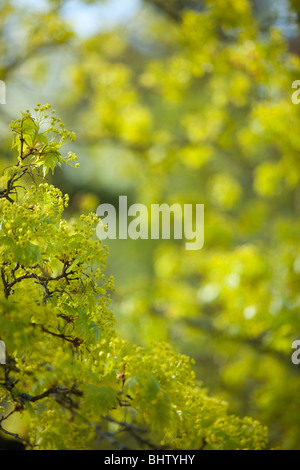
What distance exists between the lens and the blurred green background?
264cm

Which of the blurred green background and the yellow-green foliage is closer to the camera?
the yellow-green foliage

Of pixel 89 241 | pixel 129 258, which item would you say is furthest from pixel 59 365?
pixel 129 258

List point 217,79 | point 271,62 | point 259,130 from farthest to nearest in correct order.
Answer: point 217,79 → point 259,130 → point 271,62

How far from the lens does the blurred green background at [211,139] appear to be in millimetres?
2645

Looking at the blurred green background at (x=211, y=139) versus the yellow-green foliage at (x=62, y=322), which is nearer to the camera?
the yellow-green foliage at (x=62, y=322)

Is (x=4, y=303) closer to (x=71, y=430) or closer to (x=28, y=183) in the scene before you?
(x=28, y=183)

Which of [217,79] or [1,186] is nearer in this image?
[1,186]

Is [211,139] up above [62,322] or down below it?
above

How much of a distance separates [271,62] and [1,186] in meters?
2.08

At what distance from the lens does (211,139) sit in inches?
149

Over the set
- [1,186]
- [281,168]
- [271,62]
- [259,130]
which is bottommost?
[1,186]

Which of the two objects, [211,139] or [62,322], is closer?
[62,322]

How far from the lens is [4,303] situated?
91 centimetres

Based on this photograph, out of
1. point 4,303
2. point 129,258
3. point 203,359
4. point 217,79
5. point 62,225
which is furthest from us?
point 129,258
